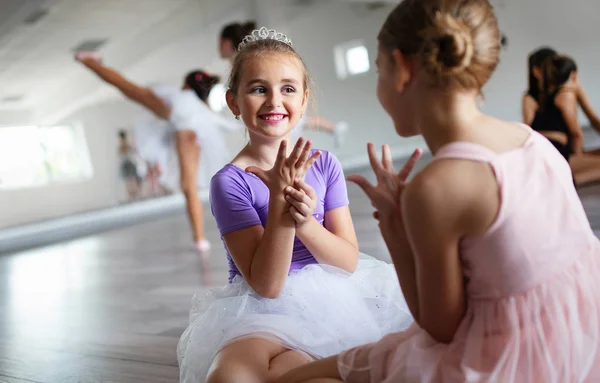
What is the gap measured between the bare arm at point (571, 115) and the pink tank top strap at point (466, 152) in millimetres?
3453

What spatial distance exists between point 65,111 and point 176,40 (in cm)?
141

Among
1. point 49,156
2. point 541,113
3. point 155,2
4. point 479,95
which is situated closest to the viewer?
point 479,95

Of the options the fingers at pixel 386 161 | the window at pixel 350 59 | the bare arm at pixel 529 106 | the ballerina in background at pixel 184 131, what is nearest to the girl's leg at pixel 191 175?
the ballerina in background at pixel 184 131

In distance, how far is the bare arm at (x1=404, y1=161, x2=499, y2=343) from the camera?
2.70 ft

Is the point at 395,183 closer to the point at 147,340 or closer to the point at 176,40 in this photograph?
the point at 147,340

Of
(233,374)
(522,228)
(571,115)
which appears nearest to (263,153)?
(233,374)

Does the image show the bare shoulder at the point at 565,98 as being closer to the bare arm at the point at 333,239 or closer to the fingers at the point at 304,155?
the bare arm at the point at 333,239

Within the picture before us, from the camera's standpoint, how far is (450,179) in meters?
0.82

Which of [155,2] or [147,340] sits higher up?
[155,2]

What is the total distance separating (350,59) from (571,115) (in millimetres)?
5236

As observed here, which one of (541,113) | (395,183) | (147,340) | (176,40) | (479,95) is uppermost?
(176,40)

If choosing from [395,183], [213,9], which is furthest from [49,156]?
[395,183]

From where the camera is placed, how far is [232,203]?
138 cm

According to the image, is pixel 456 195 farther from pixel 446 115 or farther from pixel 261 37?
pixel 261 37
